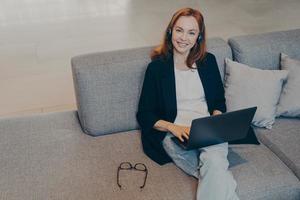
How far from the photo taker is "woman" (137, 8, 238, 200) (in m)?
A: 1.78

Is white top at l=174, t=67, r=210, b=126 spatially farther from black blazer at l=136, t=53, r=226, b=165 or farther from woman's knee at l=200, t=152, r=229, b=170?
woman's knee at l=200, t=152, r=229, b=170

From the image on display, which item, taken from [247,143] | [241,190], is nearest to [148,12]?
[247,143]

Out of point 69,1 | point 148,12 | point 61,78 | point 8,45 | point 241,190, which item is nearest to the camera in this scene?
point 241,190

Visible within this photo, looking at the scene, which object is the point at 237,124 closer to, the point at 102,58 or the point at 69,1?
the point at 102,58

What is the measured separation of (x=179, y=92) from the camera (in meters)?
1.92

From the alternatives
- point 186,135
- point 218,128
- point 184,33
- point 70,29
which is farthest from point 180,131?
point 70,29

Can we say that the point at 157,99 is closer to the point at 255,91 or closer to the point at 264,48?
the point at 255,91

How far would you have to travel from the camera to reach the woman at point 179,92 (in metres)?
1.78

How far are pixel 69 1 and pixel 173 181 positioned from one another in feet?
14.0

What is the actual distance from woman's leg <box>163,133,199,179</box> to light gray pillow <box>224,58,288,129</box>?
477 mm

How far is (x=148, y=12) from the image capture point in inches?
194

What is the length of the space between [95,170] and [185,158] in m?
0.43

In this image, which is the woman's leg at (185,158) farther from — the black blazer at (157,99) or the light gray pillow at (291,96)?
the light gray pillow at (291,96)

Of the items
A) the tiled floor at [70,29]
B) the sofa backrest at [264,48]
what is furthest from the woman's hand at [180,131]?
the tiled floor at [70,29]
